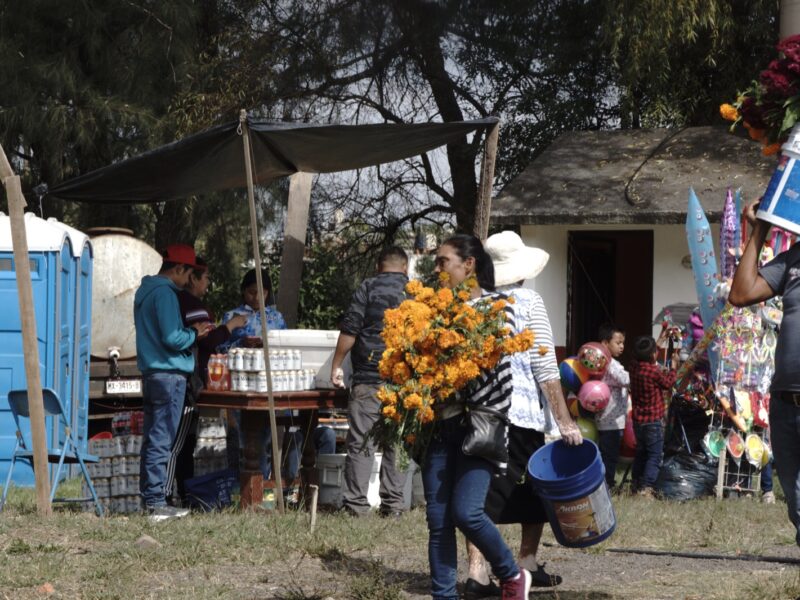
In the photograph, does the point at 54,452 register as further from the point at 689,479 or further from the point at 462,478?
the point at 689,479

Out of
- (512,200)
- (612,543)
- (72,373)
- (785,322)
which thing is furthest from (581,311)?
(785,322)

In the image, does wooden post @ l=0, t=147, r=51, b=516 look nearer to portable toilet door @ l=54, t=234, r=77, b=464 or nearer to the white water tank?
portable toilet door @ l=54, t=234, r=77, b=464

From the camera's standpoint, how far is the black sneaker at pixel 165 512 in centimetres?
802

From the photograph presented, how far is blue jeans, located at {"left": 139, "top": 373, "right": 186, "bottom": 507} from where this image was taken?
822 cm

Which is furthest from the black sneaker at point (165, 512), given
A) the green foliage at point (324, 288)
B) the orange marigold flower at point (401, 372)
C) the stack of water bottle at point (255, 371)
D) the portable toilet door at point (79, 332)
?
the green foliage at point (324, 288)

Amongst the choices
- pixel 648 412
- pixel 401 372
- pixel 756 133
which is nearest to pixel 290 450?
pixel 648 412

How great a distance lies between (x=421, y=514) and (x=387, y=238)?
26.6ft

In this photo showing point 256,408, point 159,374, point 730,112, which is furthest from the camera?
point 256,408

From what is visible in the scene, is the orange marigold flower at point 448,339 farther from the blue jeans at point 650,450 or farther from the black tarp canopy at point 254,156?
the blue jeans at point 650,450

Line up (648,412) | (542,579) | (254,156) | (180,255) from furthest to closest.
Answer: (648,412) → (254,156) → (180,255) → (542,579)

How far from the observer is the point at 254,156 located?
921 centimetres

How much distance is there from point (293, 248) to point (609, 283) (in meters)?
5.30

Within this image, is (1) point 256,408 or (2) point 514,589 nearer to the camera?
(2) point 514,589

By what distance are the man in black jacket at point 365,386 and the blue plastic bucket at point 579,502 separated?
2.98 metres
